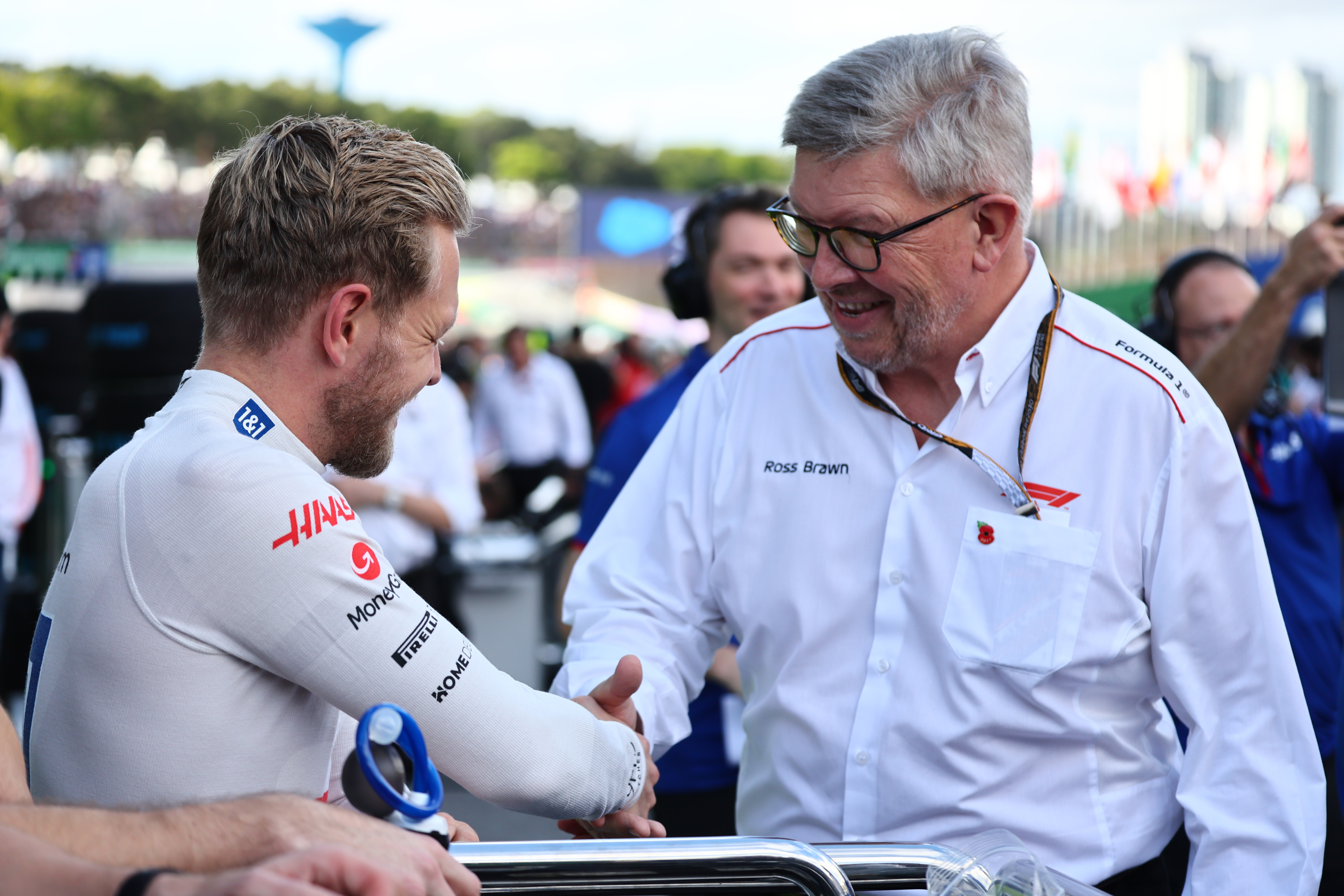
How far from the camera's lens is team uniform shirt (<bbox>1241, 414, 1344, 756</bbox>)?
3051 mm

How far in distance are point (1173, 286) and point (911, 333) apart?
1.95 m

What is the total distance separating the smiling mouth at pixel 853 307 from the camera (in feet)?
6.94

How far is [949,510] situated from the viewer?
81.4 inches

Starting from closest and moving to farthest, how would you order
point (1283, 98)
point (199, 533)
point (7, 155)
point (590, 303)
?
1. point (199, 533)
2. point (7, 155)
3. point (590, 303)
4. point (1283, 98)

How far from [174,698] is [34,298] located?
41.9ft

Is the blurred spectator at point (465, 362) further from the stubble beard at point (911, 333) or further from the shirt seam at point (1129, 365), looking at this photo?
the shirt seam at point (1129, 365)

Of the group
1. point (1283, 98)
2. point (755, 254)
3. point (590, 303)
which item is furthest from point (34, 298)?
point (1283, 98)

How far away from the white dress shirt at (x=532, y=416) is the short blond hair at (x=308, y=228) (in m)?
→ 10.2

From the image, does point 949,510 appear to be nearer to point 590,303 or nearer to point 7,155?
point 7,155

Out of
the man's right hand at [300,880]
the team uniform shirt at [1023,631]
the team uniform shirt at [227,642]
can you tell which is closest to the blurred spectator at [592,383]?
the team uniform shirt at [1023,631]

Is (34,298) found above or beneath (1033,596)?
beneath

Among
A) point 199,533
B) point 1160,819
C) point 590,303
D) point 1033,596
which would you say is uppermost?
point 199,533

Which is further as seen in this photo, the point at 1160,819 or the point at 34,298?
the point at 34,298

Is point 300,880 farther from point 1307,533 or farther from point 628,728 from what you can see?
point 1307,533
